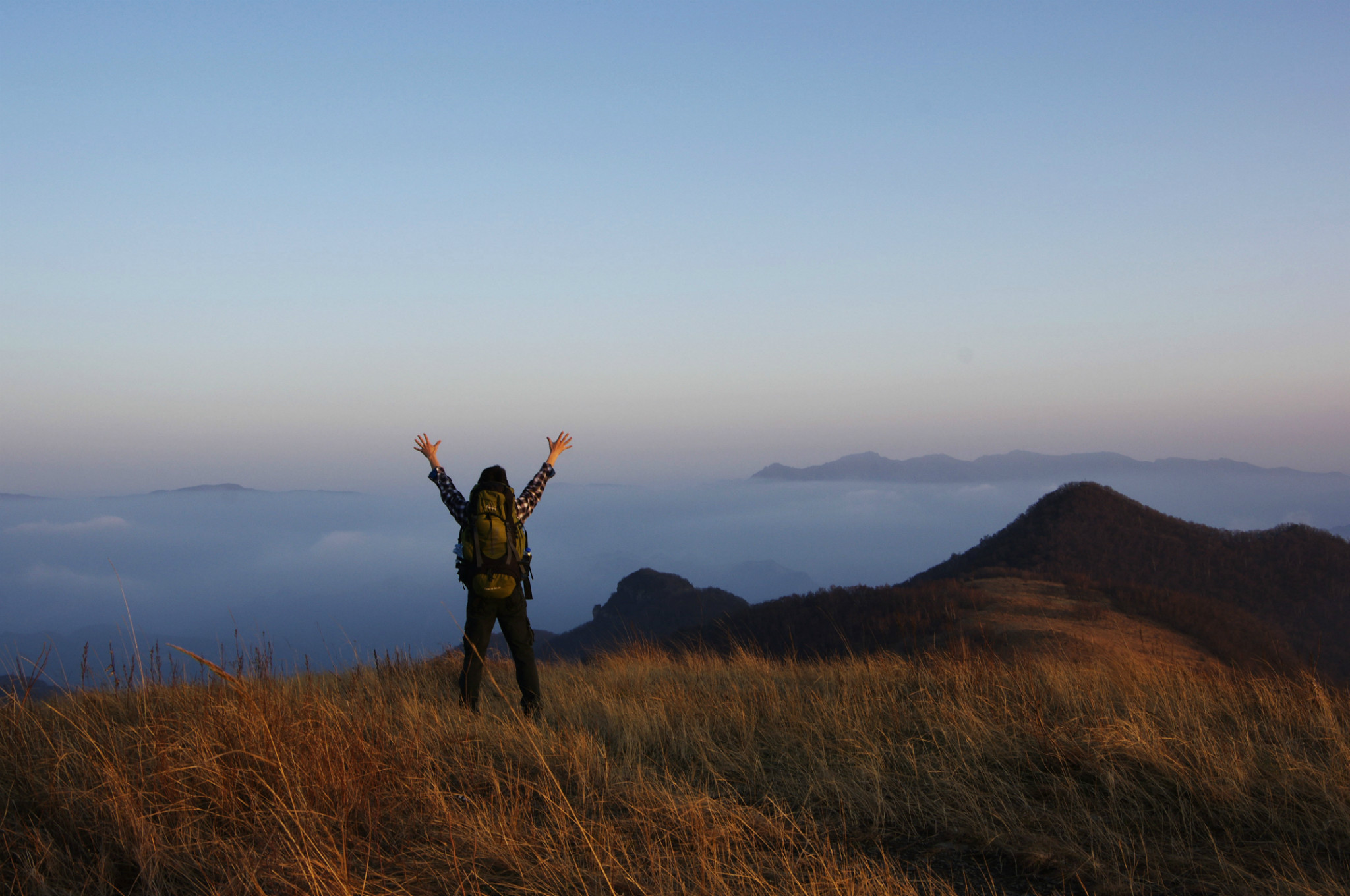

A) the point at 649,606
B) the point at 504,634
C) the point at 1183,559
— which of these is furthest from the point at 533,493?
the point at 649,606

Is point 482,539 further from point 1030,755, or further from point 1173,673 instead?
point 1173,673

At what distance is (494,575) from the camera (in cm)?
620

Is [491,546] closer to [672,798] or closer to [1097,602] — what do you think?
[672,798]

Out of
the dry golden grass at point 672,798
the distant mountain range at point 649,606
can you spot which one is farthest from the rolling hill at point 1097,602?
the dry golden grass at point 672,798

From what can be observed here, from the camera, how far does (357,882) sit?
296 cm

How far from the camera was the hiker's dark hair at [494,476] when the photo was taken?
6.43 m

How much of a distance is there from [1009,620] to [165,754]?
19.4m

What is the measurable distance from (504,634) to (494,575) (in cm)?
72

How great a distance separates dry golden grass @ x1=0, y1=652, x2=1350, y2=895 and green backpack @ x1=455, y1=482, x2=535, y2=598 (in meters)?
1.08

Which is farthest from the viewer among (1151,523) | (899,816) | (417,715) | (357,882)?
(1151,523)

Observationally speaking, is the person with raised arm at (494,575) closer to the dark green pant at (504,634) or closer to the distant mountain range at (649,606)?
the dark green pant at (504,634)

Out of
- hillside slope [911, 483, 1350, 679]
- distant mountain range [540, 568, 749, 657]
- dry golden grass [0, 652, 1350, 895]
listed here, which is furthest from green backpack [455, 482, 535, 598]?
distant mountain range [540, 568, 749, 657]

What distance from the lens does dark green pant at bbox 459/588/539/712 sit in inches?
248

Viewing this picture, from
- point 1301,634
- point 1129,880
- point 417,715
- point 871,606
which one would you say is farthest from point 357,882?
point 1301,634
